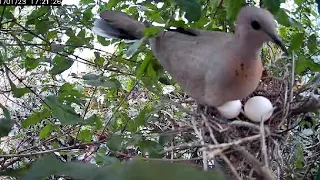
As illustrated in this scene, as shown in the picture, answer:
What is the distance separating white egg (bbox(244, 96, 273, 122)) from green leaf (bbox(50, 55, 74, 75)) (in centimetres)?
36

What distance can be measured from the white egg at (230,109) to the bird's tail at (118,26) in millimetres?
201

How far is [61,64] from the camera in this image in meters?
0.90

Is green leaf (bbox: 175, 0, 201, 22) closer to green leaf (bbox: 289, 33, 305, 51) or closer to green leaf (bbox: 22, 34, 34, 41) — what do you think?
green leaf (bbox: 289, 33, 305, 51)

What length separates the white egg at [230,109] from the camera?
73 cm

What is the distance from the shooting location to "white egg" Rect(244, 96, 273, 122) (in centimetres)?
71

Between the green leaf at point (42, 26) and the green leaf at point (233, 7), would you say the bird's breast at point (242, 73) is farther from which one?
the green leaf at point (42, 26)

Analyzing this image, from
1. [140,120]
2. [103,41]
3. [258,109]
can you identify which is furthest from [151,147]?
[103,41]

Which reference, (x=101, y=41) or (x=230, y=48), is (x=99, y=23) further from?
(x=230, y=48)

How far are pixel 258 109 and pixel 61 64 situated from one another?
400 mm

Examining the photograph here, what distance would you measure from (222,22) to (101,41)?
0.27 metres

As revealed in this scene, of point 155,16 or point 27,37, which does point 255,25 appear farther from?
point 27,37

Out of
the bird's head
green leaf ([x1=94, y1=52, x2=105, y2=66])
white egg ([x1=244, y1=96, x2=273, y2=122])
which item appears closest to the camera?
the bird's head

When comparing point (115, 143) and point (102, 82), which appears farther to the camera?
point (102, 82)

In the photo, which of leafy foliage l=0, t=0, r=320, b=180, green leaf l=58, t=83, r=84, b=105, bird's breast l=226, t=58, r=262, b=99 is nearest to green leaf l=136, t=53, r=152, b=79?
leafy foliage l=0, t=0, r=320, b=180
